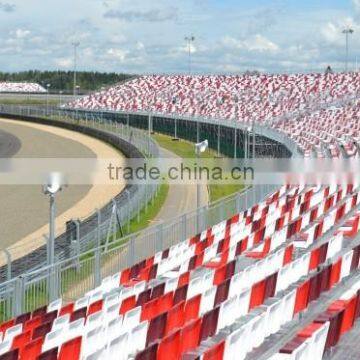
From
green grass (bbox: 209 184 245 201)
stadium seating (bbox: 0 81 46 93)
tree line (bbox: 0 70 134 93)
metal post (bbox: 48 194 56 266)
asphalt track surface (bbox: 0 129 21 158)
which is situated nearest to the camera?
metal post (bbox: 48 194 56 266)

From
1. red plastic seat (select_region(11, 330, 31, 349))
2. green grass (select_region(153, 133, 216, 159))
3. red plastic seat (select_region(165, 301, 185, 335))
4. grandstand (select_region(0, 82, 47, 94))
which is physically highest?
grandstand (select_region(0, 82, 47, 94))

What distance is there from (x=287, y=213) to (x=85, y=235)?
14.7ft

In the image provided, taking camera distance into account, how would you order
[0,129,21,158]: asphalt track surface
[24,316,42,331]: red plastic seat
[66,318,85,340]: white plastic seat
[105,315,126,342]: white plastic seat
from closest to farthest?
[105,315,126,342]: white plastic seat → [66,318,85,340]: white plastic seat → [24,316,42,331]: red plastic seat → [0,129,21,158]: asphalt track surface

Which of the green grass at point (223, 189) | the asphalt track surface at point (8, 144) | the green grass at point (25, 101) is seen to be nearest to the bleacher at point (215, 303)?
the green grass at point (223, 189)

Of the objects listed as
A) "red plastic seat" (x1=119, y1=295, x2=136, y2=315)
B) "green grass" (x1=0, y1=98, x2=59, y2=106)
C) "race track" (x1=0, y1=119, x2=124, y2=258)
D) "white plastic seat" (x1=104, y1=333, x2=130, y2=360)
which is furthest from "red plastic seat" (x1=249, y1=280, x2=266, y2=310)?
"green grass" (x1=0, y1=98, x2=59, y2=106)

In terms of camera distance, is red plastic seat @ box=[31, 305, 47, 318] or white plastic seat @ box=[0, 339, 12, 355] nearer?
white plastic seat @ box=[0, 339, 12, 355]

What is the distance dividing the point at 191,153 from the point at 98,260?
3323 centimetres

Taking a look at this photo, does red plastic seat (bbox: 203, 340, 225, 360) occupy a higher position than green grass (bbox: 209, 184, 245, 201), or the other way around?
red plastic seat (bbox: 203, 340, 225, 360)

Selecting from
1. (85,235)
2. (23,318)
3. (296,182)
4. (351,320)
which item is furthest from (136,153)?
(351,320)

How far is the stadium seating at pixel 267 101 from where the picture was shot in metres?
35.6

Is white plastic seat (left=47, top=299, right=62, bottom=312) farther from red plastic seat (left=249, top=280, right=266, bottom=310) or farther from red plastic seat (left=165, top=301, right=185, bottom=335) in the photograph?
red plastic seat (left=249, top=280, right=266, bottom=310)

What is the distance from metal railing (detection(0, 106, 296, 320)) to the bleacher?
16.5 inches

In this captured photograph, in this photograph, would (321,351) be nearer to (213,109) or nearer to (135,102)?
(213,109)

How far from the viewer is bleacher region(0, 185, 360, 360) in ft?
26.1
